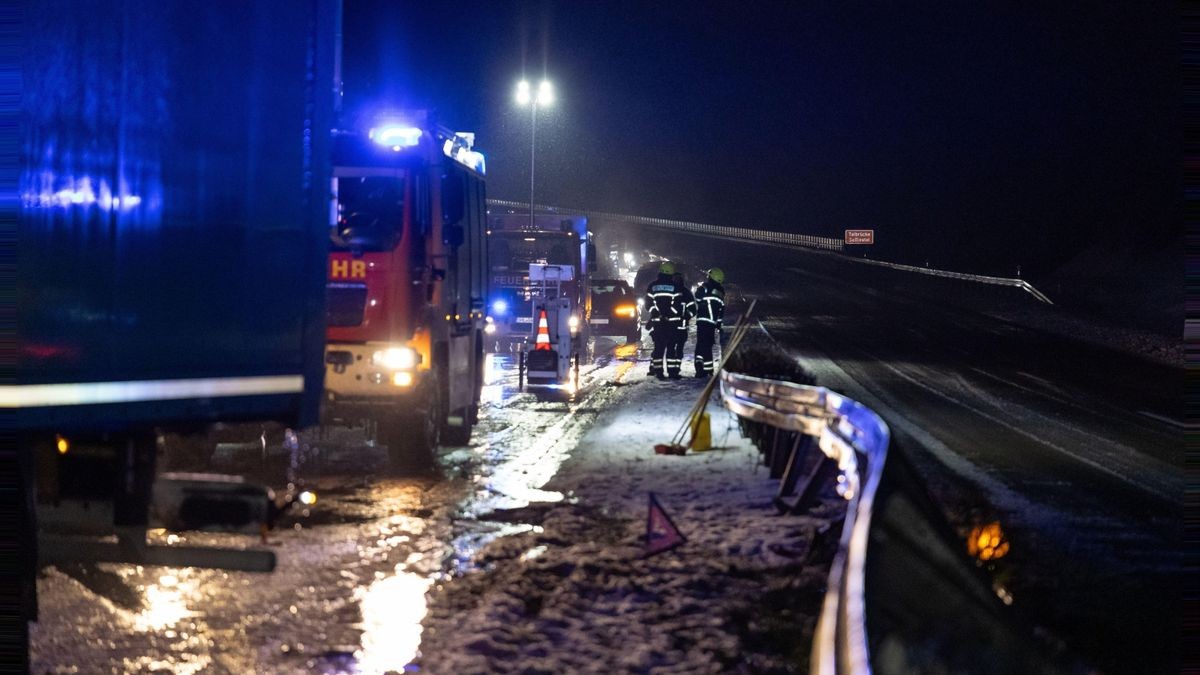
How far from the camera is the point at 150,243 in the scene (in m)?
5.23

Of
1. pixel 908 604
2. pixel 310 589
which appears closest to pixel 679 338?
pixel 310 589

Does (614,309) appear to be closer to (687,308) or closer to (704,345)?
(704,345)

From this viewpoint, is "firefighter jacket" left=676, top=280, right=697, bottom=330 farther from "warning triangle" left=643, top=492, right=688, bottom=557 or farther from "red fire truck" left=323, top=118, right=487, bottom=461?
"warning triangle" left=643, top=492, right=688, bottom=557

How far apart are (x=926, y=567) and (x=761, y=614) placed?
1900mm

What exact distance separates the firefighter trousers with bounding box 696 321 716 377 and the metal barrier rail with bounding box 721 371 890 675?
758 cm

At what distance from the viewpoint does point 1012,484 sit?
12.1m

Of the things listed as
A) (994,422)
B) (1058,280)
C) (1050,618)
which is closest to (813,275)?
(1058,280)

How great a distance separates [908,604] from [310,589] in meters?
4.13

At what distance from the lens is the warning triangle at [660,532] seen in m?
8.87

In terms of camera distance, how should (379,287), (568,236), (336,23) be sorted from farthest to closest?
(568,236), (379,287), (336,23)

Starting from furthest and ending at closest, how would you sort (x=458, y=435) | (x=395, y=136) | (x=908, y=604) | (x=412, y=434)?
(x=458, y=435) → (x=412, y=434) → (x=395, y=136) → (x=908, y=604)

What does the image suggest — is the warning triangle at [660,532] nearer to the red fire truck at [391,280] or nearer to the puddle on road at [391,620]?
the puddle on road at [391,620]

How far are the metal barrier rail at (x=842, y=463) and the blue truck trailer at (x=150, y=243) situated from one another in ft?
8.52

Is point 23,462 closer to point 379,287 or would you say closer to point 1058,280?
point 379,287
